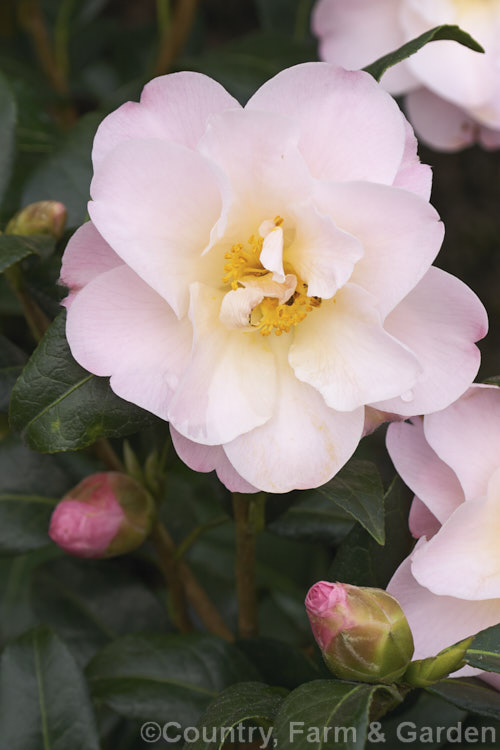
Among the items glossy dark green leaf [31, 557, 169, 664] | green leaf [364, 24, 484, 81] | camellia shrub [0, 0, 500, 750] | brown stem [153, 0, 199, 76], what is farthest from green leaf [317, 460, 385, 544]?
brown stem [153, 0, 199, 76]

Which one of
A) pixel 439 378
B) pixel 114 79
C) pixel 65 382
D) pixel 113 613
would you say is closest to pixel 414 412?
pixel 439 378

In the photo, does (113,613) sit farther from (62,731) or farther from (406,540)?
(406,540)

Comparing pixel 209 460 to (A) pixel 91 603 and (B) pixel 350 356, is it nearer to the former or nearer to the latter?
(B) pixel 350 356

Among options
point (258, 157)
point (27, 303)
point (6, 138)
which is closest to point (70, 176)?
point (6, 138)

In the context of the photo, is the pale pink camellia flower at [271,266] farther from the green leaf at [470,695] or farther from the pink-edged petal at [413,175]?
the green leaf at [470,695]

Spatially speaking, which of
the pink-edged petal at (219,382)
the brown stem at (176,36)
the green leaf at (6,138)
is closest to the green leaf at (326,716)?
the pink-edged petal at (219,382)

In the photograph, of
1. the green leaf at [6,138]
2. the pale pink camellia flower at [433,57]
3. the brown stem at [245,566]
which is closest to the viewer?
the brown stem at [245,566]
